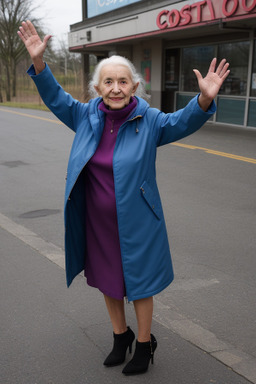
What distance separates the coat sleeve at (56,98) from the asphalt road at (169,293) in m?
1.42

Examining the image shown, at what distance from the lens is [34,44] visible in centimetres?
257

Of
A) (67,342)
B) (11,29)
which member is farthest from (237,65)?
(11,29)

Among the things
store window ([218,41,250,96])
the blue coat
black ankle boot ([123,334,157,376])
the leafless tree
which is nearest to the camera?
the blue coat

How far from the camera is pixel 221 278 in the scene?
403cm

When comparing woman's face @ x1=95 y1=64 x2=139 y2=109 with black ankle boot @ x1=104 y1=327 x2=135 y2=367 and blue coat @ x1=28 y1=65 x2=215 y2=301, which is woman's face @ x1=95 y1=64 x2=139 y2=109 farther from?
black ankle boot @ x1=104 y1=327 x2=135 y2=367

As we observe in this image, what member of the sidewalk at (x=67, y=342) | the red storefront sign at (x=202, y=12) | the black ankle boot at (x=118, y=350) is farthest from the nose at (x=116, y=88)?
the red storefront sign at (x=202, y=12)

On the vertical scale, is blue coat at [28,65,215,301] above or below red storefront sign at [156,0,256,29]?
below

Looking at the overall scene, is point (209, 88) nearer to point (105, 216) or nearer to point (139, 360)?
point (105, 216)

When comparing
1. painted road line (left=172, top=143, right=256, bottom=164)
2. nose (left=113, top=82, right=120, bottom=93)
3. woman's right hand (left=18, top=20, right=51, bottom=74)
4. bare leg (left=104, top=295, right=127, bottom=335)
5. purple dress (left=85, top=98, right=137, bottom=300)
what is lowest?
painted road line (left=172, top=143, right=256, bottom=164)

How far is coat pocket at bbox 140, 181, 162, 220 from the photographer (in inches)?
96.5

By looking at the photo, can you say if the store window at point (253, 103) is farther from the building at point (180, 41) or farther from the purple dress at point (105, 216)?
the purple dress at point (105, 216)

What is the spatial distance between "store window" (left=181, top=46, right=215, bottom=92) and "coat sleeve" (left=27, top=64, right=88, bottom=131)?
50.3 ft

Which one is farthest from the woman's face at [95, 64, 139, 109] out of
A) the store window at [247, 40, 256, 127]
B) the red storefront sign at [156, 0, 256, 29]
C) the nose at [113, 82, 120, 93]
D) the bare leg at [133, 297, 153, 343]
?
the store window at [247, 40, 256, 127]

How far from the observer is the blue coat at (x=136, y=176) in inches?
95.1
